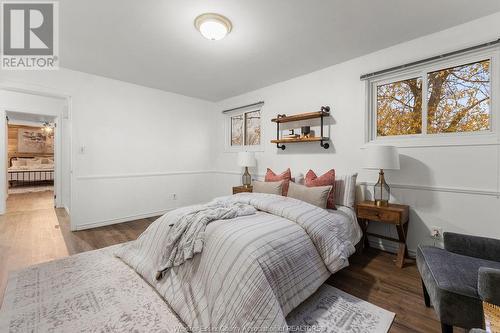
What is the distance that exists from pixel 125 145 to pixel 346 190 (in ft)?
12.4

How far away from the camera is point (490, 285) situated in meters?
1.13

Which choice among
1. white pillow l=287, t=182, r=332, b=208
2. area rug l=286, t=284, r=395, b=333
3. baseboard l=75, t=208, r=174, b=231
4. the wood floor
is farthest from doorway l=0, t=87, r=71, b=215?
area rug l=286, t=284, r=395, b=333

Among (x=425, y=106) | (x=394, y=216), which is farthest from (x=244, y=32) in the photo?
(x=394, y=216)

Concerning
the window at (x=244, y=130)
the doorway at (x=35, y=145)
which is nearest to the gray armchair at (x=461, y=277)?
the window at (x=244, y=130)

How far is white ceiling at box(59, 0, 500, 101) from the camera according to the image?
202 centimetres

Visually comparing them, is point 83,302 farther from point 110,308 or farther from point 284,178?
point 284,178

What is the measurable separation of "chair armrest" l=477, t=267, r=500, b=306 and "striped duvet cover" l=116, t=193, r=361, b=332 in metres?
0.86

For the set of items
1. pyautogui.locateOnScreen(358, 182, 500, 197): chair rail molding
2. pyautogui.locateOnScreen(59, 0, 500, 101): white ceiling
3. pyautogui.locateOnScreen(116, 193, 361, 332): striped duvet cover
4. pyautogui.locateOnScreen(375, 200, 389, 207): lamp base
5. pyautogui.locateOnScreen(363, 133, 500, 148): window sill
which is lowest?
pyautogui.locateOnScreen(116, 193, 361, 332): striped duvet cover

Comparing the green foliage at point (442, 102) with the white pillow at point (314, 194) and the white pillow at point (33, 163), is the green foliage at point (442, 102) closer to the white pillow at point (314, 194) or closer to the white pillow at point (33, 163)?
the white pillow at point (314, 194)

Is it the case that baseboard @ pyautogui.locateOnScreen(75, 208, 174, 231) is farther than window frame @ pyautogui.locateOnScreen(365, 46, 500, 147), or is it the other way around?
baseboard @ pyautogui.locateOnScreen(75, 208, 174, 231)

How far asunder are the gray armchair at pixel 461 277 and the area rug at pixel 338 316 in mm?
381

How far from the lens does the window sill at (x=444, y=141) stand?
2.17 m

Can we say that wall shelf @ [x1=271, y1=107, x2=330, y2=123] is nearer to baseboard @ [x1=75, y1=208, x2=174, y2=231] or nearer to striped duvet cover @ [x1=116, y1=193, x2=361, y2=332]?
striped duvet cover @ [x1=116, y1=193, x2=361, y2=332]

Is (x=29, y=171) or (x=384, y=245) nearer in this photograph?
(x=384, y=245)
